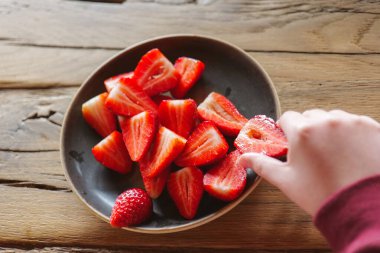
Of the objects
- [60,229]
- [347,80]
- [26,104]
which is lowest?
[60,229]

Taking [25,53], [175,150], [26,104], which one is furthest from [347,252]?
[25,53]

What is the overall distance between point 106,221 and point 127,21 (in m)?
0.61

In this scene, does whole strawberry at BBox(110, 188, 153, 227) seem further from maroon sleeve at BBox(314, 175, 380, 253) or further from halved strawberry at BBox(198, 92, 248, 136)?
maroon sleeve at BBox(314, 175, 380, 253)

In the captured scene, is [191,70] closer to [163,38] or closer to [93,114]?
[163,38]

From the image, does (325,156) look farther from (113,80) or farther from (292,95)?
(113,80)

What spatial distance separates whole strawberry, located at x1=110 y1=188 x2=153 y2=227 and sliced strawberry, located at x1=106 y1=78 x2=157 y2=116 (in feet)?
0.67

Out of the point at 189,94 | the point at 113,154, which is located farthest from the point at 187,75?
the point at 113,154

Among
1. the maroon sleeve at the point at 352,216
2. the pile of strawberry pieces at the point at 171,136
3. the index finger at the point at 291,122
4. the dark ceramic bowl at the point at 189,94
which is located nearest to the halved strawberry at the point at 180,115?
the pile of strawberry pieces at the point at 171,136

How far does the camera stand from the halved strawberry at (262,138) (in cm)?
91

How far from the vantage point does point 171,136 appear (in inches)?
39.3

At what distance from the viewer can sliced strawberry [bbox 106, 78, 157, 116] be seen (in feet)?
3.55

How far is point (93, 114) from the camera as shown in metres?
1.12

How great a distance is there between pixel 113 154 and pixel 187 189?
0.65 ft

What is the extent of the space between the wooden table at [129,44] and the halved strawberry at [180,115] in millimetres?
208
